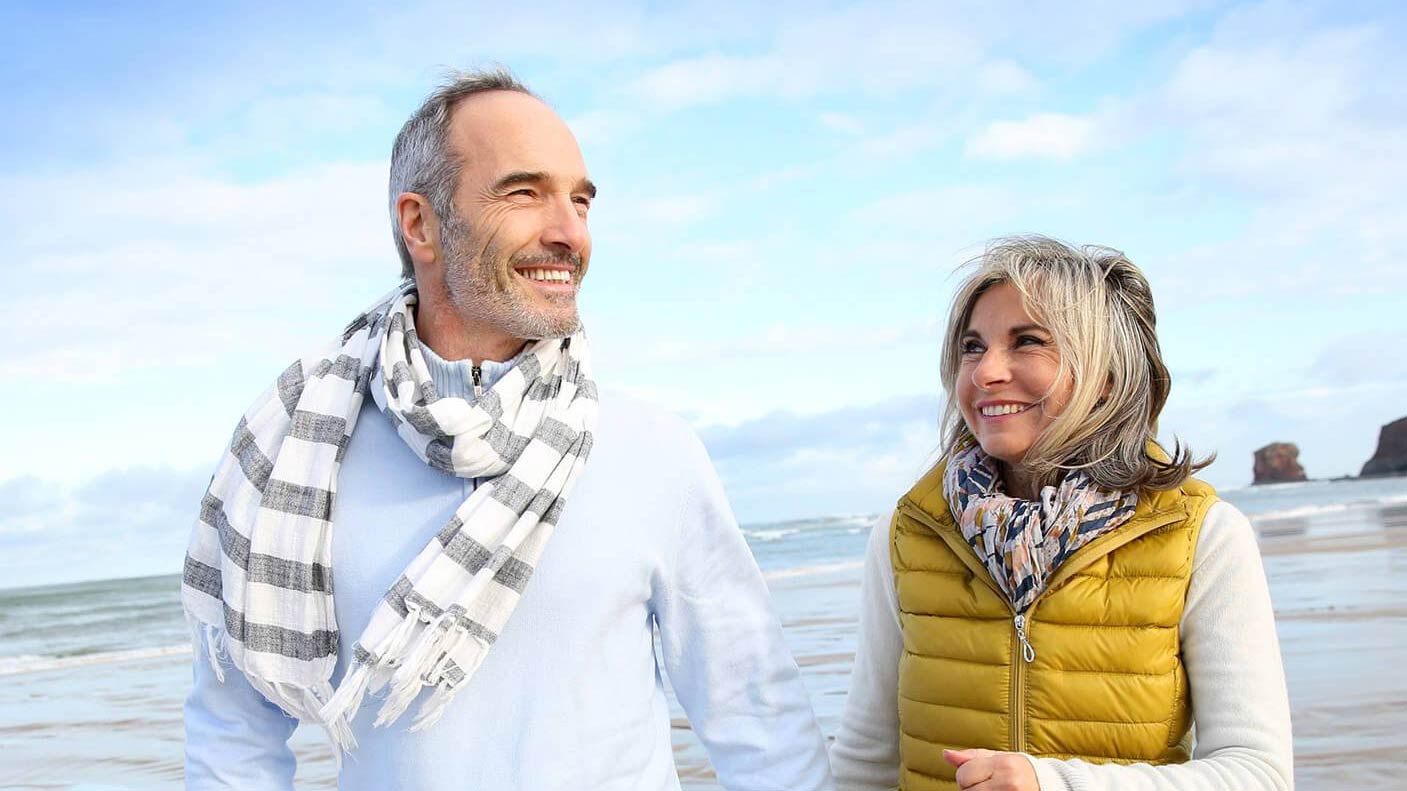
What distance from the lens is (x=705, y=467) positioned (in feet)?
7.00

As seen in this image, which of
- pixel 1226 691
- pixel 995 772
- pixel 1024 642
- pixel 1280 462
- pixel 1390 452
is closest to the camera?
pixel 995 772

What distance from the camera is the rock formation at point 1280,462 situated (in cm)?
5641

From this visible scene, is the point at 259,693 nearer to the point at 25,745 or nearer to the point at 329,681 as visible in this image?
the point at 329,681

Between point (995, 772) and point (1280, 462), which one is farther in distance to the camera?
point (1280, 462)

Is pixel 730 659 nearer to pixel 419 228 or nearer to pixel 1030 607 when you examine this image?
pixel 1030 607

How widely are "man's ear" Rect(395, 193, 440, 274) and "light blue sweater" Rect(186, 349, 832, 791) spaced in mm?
209

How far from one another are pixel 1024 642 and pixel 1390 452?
6575cm

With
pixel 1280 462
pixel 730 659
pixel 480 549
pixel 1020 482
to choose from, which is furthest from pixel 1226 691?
pixel 1280 462

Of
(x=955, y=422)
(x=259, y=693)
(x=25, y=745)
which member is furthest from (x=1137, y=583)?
(x=25, y=745)

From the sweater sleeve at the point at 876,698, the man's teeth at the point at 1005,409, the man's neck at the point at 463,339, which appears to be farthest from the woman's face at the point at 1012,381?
the man's neck at the point at 463,339

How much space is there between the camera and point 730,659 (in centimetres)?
209

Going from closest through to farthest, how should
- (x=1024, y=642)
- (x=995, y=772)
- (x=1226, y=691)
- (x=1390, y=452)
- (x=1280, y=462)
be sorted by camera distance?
(x=995, y=772) → (x=1226, y=691) → (x=1024, y=642) → (x=1280, y=462) → (x=1390, y=452)

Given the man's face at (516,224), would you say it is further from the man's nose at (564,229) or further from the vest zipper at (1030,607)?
the vest zipper at (1030,607)

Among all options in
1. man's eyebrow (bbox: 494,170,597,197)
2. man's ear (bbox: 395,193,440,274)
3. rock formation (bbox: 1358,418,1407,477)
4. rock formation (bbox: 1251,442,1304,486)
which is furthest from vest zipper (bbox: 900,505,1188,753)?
rock formation (bbox: 1358,418,1407,477)
